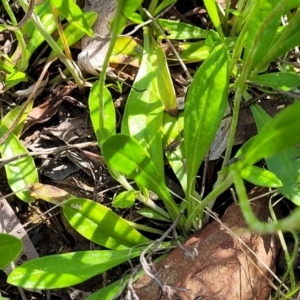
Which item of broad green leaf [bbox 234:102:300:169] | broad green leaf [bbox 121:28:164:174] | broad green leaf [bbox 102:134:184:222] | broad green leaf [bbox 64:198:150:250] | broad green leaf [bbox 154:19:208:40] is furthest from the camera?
broad green leaf [bbox 154:19:208:40]

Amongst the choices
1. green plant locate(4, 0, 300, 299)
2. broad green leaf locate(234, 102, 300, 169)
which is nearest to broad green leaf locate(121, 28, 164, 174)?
green plant locate(4, 0, 300, 299)

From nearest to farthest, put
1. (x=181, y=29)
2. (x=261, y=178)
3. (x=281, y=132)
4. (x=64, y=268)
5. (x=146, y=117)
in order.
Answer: (x=281, y=132)
(x=261, y=178)
(x=64, y=268)
(x=146, y=117)
(x=181, y=29)

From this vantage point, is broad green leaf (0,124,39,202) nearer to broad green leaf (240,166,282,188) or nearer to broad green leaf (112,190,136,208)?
broad green leaf (112,190,136,208)

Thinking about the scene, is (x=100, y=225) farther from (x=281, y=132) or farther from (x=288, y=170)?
(x=281, y=132)

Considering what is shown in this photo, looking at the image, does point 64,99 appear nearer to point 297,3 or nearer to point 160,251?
point 160,251

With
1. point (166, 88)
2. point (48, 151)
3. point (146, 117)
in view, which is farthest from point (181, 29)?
point (48, 151)

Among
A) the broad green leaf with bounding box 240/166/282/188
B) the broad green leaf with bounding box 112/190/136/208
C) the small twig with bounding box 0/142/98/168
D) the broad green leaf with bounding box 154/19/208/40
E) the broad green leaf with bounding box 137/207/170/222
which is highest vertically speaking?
the broad green leaf with bounding box 154/19/208/40

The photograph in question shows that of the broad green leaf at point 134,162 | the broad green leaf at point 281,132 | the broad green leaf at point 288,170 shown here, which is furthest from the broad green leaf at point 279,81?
the broad green leaf at point 281,132
